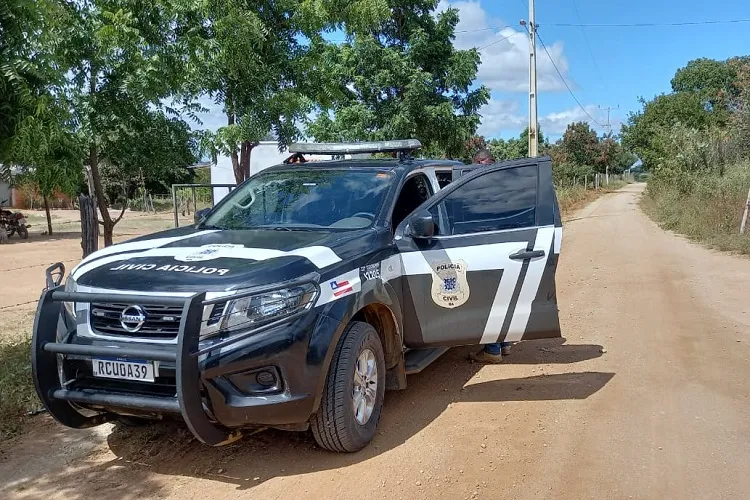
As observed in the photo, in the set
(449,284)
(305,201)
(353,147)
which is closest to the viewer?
(449,284)

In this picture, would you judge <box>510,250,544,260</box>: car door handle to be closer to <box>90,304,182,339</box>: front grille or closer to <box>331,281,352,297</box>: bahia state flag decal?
<box>331,281,352,297</box>: bahia state flag decal

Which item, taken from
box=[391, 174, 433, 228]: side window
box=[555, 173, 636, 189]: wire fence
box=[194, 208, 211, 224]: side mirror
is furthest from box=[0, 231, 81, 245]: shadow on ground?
box=[555, 173, 636, 189]: wire fence

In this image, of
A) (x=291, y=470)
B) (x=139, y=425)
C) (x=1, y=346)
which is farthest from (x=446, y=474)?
(x=1, y=346)

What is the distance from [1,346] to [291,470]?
4.06 m

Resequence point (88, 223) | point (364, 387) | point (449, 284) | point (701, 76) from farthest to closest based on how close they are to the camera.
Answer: point (701, 76)
point (88, 223)
point (449, 284)
point (364, 387)

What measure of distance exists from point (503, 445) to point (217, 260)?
2.21 meters

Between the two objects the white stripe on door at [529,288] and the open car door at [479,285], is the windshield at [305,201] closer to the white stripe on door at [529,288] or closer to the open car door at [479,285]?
the open car door at [479,285]

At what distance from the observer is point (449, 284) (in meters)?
4.89

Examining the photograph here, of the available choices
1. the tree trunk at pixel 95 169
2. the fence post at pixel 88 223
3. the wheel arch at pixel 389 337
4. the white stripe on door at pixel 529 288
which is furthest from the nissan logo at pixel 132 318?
the tree trunk at pixel 95 169

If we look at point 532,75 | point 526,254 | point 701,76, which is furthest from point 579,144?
point 526,254

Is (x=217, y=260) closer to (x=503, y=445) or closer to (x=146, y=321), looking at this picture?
(x=146, y=321)

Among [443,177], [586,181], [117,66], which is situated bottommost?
[443,177]

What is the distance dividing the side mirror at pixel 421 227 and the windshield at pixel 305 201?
1.04 ft

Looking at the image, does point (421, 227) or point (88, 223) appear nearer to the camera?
point (421, 227)
